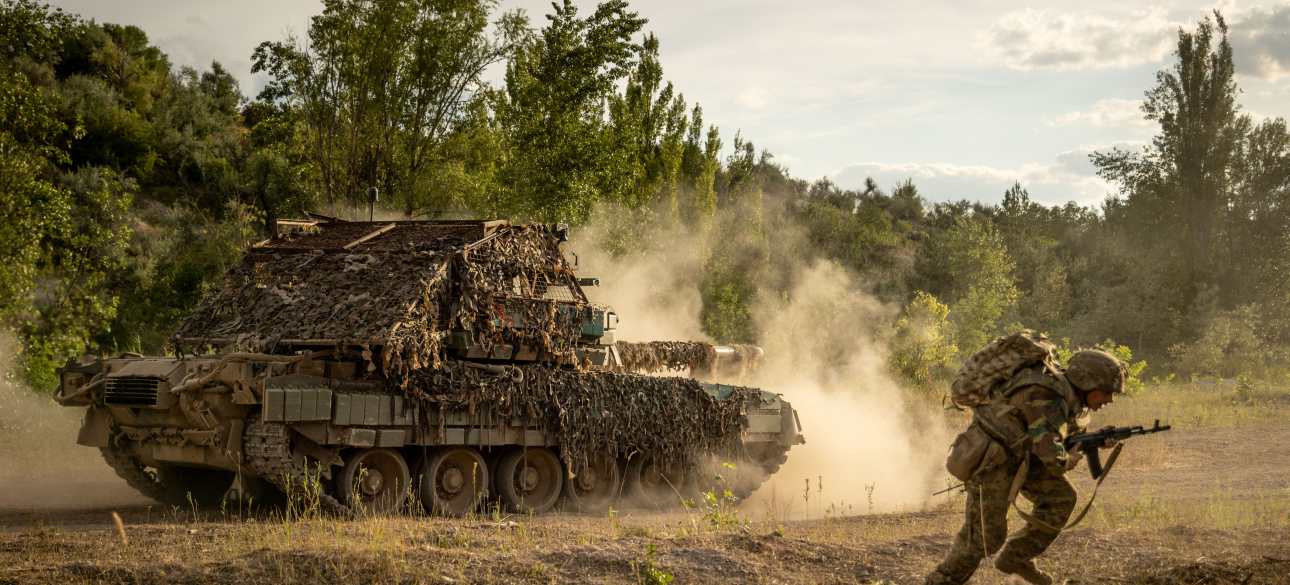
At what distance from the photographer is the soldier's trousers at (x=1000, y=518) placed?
601cm

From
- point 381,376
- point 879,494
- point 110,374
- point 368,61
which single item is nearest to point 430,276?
point 381,376

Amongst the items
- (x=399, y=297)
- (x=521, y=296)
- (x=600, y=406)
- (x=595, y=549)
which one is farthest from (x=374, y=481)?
(x=595, y=549)

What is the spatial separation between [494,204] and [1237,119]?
32718 millimetres

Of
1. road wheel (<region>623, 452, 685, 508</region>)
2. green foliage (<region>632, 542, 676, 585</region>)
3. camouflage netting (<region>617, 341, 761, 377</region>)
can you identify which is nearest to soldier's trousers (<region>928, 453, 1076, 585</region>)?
green foliage (<region>632, 542, 676, 585</region>)

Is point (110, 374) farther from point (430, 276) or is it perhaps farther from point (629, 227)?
point (629, 227)

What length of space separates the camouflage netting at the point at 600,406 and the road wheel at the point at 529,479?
39 centimetres

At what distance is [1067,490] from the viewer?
6.02 m

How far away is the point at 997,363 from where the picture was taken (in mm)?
6156

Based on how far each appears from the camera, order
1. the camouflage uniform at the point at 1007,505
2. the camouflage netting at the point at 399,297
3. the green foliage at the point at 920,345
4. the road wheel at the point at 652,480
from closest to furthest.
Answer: the camouflage uniform at the point at 1007,505
the camouflage netting at the point at 399,297
the road wheel at the point at 652,480
the green foliage at the point at 920,345

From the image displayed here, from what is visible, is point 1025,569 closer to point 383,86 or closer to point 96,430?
point 96,430

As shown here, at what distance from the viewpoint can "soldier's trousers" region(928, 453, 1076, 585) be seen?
19.7 feet

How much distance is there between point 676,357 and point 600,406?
187 inches

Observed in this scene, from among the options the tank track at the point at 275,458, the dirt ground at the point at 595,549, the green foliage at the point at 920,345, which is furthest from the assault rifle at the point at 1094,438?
the green foliage at the point at 920,345

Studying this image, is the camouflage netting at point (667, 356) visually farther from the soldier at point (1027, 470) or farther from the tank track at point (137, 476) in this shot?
the soldier at point (1027, 470)
